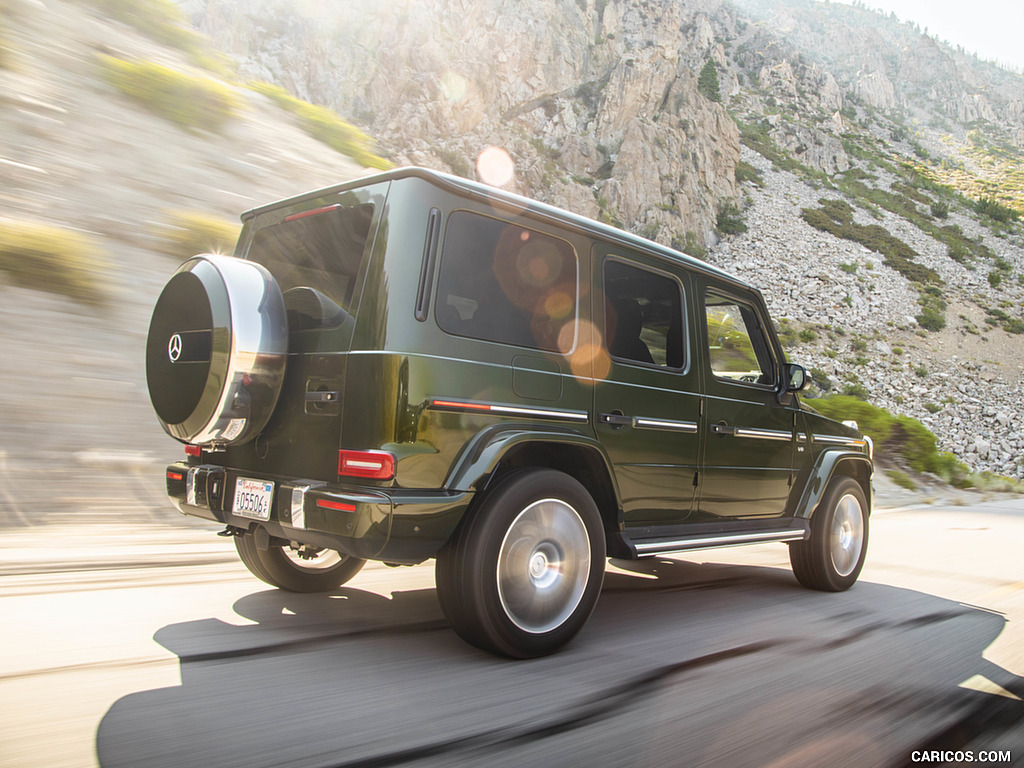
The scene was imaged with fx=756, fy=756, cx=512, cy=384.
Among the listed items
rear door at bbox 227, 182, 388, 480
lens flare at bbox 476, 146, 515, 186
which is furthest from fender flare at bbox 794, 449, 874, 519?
lens flare at bbox 476, 146, 515, 186

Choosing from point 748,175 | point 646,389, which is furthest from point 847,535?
point 748,175

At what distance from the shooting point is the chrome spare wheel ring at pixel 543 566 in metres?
3.23

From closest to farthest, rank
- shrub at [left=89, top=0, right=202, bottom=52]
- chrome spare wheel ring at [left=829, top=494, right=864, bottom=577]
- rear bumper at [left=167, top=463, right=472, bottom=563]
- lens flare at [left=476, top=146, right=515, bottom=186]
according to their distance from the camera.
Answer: rear bumper at [left=167, top=463, right=472, bottom=563] < chrome spare wheel ring at [left=829, top=494, right=864, bottom=577] < shrub at [left=89, top=0, right=202, bottom=52] < lens flare at [left=476, top=146, right=515, bottom=186]

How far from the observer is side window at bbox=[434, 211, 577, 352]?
3234mm

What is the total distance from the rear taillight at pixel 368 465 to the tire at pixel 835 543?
11.0ft

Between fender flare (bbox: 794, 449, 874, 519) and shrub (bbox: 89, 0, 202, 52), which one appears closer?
fender flare (bbox: 794, 449, 874, 519)

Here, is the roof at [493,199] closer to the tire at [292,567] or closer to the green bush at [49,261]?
the tire at [292,567]

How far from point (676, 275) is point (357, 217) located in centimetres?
191

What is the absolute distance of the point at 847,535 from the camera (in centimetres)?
533

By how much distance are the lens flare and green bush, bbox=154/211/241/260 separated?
44554 millimetres

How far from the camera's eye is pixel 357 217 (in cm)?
335

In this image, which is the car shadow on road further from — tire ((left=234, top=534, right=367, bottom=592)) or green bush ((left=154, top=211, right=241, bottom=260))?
green bush ((left=154, top=211, right=241, bottom=260))

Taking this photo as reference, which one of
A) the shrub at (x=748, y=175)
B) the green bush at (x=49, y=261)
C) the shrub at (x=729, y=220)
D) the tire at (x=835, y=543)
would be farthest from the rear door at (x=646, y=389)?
the shrub at (x=748, y=175)

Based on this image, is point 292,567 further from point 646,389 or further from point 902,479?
point 902,479
